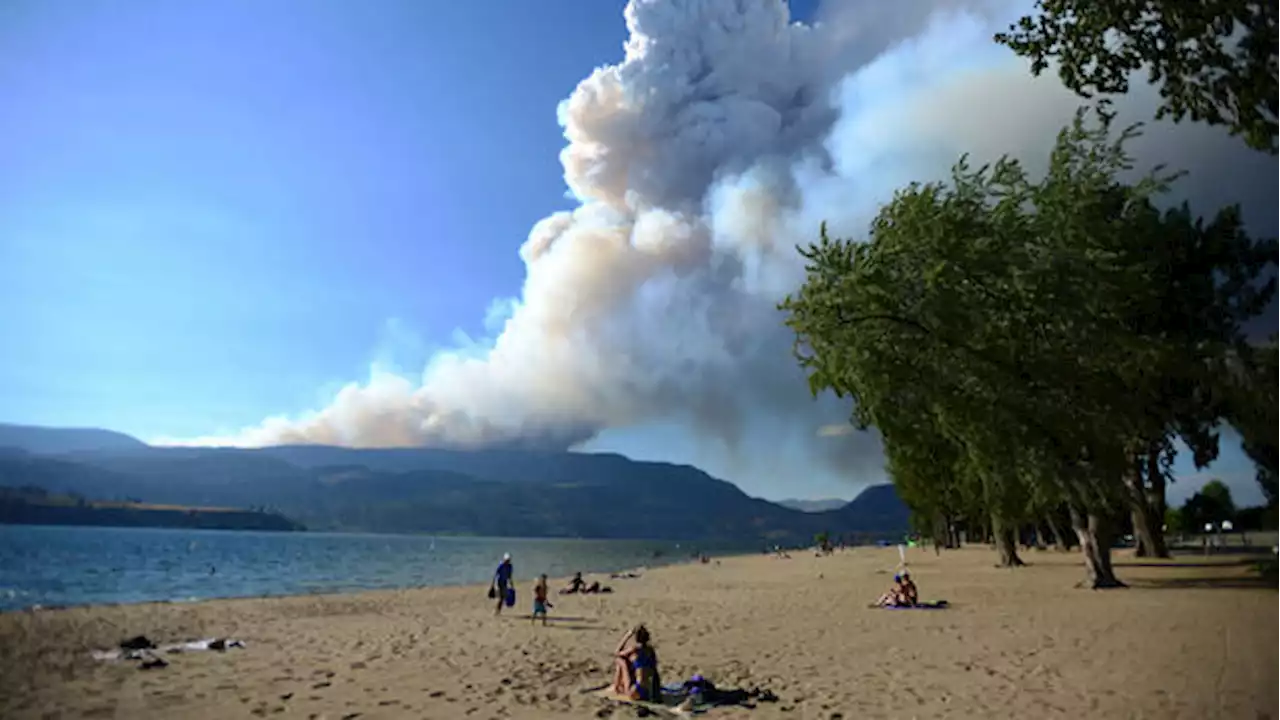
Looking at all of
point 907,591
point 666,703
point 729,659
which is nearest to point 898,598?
point 907,591

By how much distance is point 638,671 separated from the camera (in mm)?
11828

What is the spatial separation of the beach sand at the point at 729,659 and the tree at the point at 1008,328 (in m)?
5.08

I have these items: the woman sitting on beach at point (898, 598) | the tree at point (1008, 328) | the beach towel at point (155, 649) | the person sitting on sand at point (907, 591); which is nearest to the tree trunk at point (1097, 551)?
the tree at point (1008, 328)

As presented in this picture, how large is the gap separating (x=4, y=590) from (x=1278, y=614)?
214 feet

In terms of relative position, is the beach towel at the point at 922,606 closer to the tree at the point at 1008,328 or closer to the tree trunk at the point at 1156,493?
the tree at the point at 1008,328

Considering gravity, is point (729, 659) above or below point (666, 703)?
below

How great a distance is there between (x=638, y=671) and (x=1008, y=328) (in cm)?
1754

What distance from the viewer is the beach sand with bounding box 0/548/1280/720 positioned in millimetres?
11242

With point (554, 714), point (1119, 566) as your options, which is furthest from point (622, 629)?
point (1119, 566)

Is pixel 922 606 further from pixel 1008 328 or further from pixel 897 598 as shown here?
pixel 1008 328

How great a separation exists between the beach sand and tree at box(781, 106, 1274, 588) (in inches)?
200

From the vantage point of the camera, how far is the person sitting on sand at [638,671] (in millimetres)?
11719

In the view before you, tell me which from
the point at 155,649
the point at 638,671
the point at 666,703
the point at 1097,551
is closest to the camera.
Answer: the point at 666,703

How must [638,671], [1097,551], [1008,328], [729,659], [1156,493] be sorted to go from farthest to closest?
[1156,493]
[1097,551]
[1008,328]
[729,659]
[638,671]
